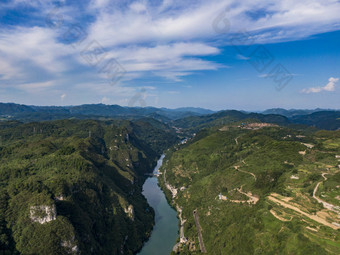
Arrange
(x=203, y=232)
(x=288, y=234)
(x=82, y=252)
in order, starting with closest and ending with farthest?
(x=288, y=234) → (x=82, y=252) → (x=203, y=232)

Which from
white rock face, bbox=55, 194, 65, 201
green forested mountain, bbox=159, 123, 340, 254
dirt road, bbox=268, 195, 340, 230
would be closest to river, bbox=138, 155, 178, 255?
green forested mountain, bbox=159, 123, 340, 254

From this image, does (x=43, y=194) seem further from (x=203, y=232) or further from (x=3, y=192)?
(x=203, y=232)

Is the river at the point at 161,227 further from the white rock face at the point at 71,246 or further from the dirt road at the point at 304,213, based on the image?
the dirt road at the point at 304,213

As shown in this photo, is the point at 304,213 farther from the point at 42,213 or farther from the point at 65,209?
the point at 42,213

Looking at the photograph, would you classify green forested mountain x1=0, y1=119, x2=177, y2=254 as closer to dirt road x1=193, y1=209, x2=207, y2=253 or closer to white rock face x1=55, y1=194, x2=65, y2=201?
white rock face x1=55, y1=194, x2=65, y2=201

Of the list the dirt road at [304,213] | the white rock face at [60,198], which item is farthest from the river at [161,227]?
the dirt road at [304,213]

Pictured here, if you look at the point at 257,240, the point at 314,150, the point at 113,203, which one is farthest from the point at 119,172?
the point at 314,150
